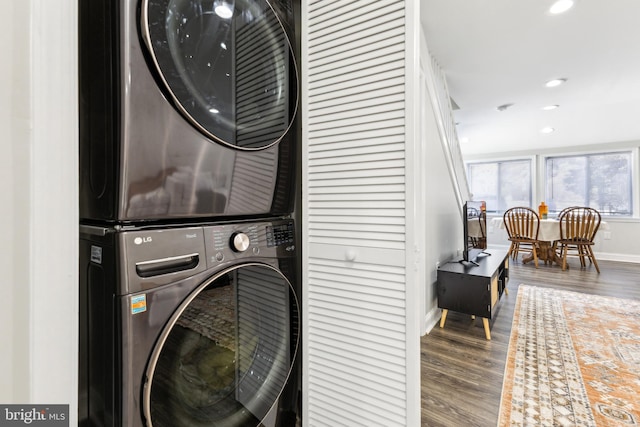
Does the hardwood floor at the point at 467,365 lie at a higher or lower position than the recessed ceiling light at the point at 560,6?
lower

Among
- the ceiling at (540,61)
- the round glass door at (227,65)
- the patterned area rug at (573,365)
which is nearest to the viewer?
the round glass door at (227,65)

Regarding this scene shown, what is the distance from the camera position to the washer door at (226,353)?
732mm

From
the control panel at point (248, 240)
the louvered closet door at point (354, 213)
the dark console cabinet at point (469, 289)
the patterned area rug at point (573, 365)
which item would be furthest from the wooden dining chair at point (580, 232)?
the control panel at point (248, 240)

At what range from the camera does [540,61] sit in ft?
9.41

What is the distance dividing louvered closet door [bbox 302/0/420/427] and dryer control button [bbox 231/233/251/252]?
0.80 feet

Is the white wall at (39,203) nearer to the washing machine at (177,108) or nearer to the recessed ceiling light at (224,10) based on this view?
the washing machine at (177,108)

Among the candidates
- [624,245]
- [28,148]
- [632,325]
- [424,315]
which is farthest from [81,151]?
[624,245]

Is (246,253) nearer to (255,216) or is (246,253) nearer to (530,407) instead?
(255,216)

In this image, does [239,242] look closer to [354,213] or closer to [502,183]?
[354,213]

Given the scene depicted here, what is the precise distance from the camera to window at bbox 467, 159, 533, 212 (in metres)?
6.21

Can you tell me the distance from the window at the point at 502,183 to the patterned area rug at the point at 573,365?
365 centimetres

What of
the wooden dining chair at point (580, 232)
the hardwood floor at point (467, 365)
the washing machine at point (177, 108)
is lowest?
the hardwood floor at point (467, 365)

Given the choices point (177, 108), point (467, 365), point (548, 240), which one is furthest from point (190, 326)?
point (548, 240)

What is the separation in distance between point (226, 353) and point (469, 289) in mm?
2038
